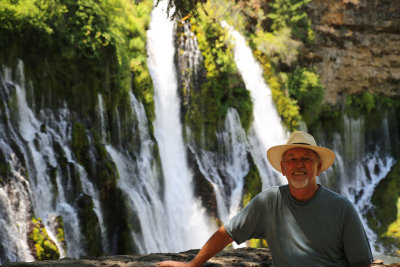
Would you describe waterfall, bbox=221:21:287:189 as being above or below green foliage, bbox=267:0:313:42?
below

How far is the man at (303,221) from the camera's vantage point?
2.51m

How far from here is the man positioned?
2.51 meters

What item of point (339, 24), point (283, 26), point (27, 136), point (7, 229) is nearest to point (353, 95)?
point (339, 24)

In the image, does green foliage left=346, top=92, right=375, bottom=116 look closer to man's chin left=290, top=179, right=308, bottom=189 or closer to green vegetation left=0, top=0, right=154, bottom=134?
green vegetation left=0, top=0, right=154, bottom=134

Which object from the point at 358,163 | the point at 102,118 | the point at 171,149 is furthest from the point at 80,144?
the point at 358,163

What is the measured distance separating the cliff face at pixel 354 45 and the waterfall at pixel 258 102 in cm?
395

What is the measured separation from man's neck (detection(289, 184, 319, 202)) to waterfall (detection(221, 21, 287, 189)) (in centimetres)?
1521

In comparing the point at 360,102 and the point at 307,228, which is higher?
the point at 360,102

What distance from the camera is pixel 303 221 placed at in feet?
8.59

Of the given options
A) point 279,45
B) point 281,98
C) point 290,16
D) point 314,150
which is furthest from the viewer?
point 290,16

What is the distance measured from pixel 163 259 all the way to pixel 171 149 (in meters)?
11.1

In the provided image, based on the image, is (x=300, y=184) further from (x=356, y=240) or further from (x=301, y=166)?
(x=356, y=240)

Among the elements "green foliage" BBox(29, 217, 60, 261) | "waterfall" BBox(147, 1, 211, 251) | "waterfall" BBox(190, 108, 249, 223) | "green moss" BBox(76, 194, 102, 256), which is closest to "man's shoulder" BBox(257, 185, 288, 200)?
"green foliage" BBox(29, 217, 60, 261)

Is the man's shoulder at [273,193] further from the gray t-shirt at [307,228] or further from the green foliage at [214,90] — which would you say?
the green foliage at [214,90]
